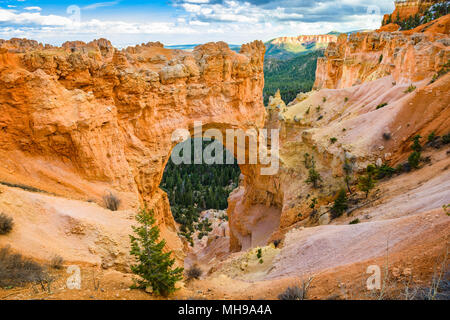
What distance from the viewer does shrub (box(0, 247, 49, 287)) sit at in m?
5.78

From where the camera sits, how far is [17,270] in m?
5.95

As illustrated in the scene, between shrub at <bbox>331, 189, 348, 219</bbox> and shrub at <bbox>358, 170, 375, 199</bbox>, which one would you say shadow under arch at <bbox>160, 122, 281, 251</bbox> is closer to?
shrub at <bbox>331, 189, 348, 219</bbox>

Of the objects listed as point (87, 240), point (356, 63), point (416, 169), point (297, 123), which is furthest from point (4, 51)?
point (356, 63)

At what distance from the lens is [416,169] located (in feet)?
50.1

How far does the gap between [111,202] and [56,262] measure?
496 cm

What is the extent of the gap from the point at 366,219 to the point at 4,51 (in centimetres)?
1654

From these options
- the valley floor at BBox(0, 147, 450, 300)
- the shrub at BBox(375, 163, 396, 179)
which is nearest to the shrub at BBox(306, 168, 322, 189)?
the shrub at BBox(375, 163, 396, 179)

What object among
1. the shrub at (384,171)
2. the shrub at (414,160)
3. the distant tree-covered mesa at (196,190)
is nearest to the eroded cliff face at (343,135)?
the shrub at (384,171)

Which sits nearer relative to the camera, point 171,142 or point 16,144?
point 16,144

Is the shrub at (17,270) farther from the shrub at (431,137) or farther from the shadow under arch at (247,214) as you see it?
the shrub at (431,137)

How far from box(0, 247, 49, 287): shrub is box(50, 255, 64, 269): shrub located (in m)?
0.30

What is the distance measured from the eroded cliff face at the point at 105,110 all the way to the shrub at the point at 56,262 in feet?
16.0

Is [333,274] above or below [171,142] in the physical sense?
below

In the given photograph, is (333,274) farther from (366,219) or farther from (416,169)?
(416,169)
